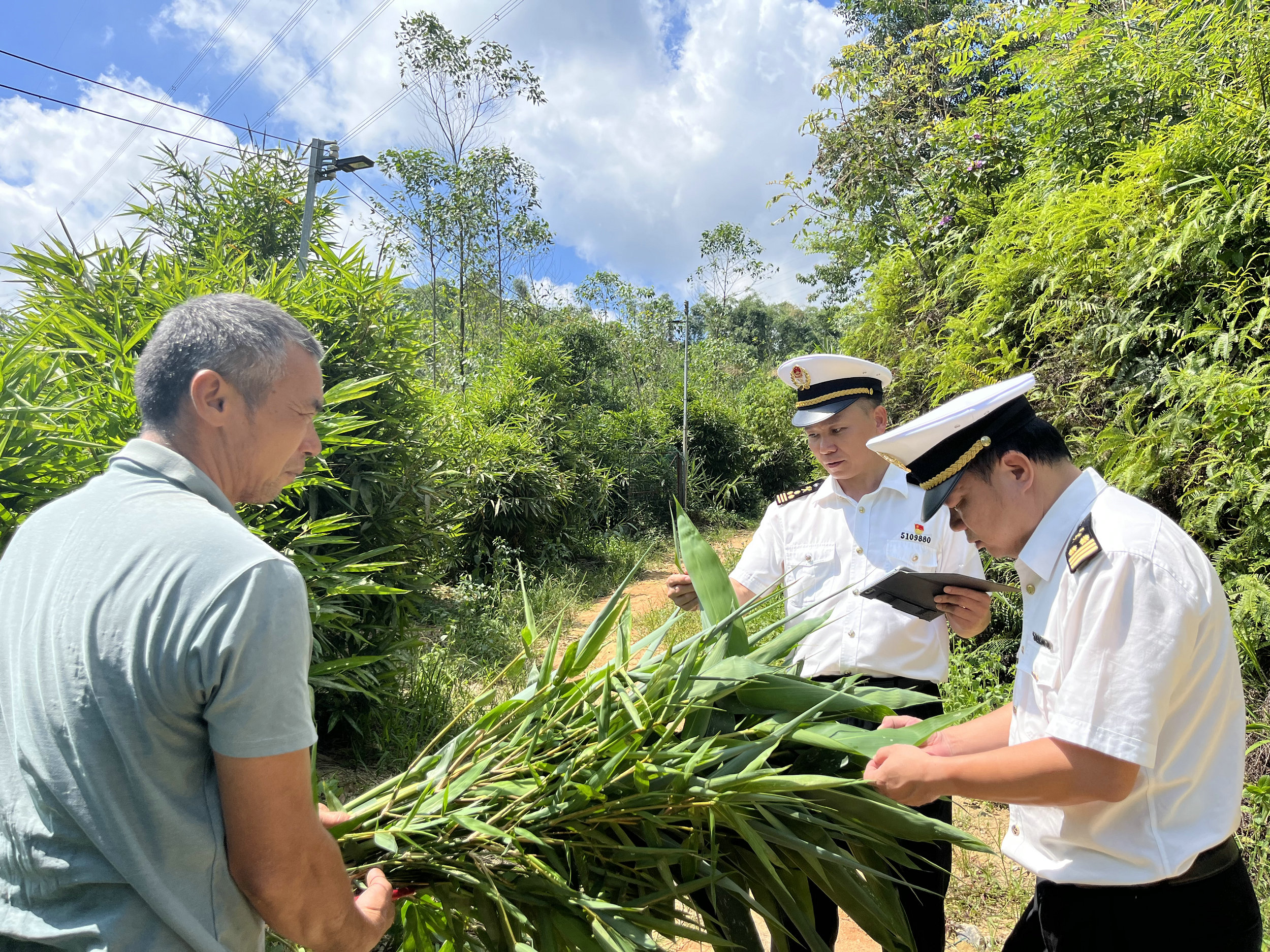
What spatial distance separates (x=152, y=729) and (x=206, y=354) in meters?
0.54

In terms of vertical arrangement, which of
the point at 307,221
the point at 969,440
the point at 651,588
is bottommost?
the point at 651,588

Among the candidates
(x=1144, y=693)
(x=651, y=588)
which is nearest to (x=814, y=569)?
(x=1144, y=693)

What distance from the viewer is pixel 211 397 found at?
1167mm

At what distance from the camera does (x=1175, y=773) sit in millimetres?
1353

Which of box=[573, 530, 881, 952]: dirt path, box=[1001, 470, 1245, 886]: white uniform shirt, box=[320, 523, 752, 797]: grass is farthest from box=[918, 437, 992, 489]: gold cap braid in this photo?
box=[573, 530, 881, 952]: dirt path

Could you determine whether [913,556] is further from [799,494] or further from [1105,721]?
[1105,721]

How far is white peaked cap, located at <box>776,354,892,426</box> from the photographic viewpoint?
2.64 metres

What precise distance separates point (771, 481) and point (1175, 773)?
14.6 m

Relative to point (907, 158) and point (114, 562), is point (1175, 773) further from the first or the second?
point (907, 158)

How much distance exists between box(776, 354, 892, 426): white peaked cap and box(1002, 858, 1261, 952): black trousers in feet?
5.09

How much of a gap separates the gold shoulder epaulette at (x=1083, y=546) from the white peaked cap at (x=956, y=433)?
230 mm

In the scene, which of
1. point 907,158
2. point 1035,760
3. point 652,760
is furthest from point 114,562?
point 907,158

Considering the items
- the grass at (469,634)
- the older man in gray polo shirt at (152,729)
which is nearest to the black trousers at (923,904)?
the grass at (469,634)

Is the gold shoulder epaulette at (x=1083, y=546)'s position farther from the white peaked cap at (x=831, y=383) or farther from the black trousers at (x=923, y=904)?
the white peaked cap at (x=831, y=383)
